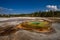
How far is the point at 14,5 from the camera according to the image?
1.71m

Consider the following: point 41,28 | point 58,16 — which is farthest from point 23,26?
point 58,16

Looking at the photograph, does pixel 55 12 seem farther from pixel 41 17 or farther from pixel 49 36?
pixel 49 36

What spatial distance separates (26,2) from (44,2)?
0.33m

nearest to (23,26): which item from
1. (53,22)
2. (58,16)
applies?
(53,22)

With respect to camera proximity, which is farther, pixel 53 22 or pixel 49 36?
pixel 53 22

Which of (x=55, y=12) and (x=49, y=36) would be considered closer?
(x=49, y=36)

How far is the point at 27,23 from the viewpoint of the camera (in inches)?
67.1

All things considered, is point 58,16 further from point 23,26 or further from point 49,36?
point 23,26

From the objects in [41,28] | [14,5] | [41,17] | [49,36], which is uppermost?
[14,5]

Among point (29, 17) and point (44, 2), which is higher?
point (44, 2)

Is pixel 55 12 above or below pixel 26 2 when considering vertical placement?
below

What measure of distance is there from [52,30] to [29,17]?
47 centimetres

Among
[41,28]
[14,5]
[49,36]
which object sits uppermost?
[14,5]

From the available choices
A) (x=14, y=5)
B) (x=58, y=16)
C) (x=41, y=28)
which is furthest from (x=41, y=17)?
(x=14, y=5)
